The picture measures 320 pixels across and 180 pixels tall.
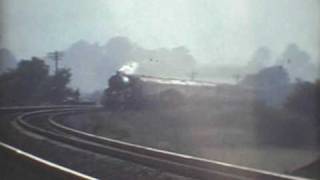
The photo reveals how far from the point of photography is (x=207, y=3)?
677cm

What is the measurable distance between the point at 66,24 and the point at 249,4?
8.29ft

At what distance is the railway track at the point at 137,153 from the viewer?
20.3ft

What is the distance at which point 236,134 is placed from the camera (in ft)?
26.3

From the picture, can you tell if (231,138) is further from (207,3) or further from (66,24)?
(66,24)

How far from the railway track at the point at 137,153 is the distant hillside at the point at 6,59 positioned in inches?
57.0

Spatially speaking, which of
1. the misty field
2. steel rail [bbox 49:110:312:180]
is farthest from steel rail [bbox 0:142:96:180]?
the misty field

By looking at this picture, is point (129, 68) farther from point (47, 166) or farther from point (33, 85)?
point (47, 166)

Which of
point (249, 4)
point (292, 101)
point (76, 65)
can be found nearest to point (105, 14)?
point (76, 65)

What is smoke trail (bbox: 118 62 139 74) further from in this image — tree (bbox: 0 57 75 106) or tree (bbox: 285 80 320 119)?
tree (bbox: 285 80 320 119)

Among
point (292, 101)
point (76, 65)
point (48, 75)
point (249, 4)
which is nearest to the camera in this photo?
point (249, 4)

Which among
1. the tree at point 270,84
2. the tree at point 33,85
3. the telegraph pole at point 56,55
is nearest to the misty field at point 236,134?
the tree at point 270,84

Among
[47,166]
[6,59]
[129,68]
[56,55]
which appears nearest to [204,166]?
[47,166]

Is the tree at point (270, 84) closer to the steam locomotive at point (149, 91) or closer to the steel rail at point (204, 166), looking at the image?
the steam locomotive at point (149, 91)

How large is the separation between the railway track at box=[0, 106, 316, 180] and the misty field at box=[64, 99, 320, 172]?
26.7 inches
